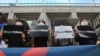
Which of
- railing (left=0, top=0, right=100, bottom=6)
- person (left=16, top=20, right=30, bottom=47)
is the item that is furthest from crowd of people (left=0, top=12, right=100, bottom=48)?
railing (left=0, top=0, right=100, bottom=6)

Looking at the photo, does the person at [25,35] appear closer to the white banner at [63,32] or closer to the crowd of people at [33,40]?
the crowd of people at [33,40]

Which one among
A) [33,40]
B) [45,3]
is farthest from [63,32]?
[45,3]

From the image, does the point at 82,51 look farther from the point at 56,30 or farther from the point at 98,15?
the point at 98,15

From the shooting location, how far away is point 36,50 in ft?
9.14

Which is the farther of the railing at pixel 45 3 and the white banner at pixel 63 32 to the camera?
the railing at pixel 45 3

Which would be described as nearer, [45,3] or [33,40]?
[33,40]

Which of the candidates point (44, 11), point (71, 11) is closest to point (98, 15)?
point (71, 11)

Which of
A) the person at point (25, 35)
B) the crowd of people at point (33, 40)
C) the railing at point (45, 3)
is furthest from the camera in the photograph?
the railing at point (45, 3)

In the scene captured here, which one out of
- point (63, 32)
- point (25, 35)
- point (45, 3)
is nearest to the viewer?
point (63, 32)

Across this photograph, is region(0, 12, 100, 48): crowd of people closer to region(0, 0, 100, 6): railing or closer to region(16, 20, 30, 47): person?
region(16, 20, 30, 47): person

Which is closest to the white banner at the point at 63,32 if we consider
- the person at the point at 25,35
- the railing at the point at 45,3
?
the person at the point at 25,35

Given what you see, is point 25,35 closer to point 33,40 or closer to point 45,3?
point 33,40

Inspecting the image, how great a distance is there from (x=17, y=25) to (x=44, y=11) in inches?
→ 446

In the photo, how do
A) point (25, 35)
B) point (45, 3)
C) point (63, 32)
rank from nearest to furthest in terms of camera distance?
1. point (63, 32)
2. point (25, 35)
3. point (45, 3)
